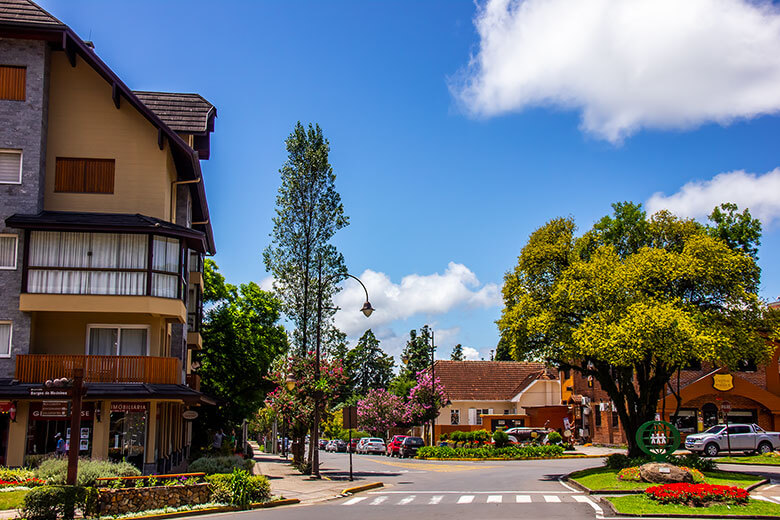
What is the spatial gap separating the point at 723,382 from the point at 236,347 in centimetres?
3142

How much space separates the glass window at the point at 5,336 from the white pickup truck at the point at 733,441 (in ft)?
105

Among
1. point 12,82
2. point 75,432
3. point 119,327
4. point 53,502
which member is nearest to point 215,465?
point 119,327

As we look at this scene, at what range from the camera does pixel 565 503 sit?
67.6ft

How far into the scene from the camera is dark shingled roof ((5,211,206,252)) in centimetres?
2566

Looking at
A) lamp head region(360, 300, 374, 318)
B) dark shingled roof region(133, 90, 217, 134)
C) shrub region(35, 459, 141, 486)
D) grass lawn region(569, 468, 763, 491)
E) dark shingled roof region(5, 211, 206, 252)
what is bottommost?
grass lawn region(569, 468, 763, 491)

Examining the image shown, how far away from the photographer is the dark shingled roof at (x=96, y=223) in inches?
1010

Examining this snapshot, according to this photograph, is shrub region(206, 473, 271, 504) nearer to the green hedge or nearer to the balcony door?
the balcony door

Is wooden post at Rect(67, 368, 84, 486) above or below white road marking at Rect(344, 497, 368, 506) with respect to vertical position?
above

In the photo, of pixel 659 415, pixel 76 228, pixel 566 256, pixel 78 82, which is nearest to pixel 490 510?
pixel 566 256

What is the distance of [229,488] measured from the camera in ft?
70.2

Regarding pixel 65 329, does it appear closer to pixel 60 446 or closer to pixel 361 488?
pixel 60 446

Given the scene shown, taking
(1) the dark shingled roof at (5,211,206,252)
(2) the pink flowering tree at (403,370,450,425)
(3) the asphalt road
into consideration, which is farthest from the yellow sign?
(1) the dark shingled roof at (5,211,206,252)

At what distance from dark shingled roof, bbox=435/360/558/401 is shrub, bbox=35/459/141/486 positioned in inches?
1813

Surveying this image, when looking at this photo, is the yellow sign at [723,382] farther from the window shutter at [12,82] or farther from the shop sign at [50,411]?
the window shutter at [12,82]
